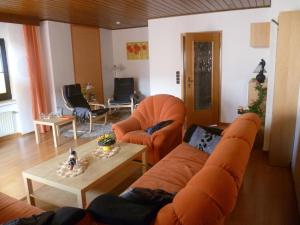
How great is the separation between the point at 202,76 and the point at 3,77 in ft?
12.5

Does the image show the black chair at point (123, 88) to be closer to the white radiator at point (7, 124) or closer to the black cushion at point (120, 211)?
the white radiator at point (7, 124)

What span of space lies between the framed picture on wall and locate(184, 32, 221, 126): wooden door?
199 centimetres

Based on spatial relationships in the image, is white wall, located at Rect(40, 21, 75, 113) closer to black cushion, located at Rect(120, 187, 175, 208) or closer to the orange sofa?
the orange sofa

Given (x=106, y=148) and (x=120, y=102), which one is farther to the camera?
(x=120, y=102)

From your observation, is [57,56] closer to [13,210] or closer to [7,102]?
[7,102]

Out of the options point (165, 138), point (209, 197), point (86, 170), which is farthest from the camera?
point (165, 138)

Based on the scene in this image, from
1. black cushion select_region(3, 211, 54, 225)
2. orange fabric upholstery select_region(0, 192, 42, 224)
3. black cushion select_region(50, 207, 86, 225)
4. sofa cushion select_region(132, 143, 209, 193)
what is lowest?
orange fabric upholstery select_region(0, 192, 42, 224)

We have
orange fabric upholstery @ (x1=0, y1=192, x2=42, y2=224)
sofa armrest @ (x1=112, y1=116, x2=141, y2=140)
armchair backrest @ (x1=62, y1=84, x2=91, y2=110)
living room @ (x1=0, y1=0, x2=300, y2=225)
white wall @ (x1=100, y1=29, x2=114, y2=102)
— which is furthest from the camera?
white wall @ (x1=100, y1=29, x2=114, y2=102)

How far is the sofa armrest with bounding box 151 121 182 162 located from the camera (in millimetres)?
3115

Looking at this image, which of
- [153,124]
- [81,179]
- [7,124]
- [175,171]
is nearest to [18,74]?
[7,124]

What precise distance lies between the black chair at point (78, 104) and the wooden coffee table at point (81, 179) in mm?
2222

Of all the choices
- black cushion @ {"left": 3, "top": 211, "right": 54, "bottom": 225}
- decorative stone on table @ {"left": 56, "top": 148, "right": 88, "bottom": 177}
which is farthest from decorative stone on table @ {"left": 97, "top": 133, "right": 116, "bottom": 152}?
black cushion @ {"left": 3, "top": 211, "right": 54, "bottom": 225}

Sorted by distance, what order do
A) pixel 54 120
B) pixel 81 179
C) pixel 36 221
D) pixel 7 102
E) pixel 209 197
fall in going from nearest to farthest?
1. pixel 209 197
2. pixel 36 221
3. pixel 81 179
4. pixel 54 120
5. pixel 7 102

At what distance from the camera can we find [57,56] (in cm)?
530
